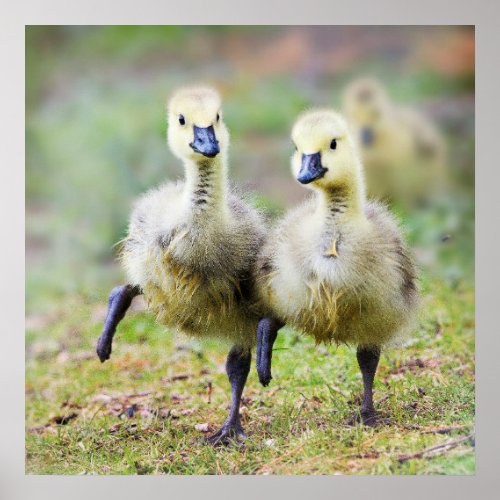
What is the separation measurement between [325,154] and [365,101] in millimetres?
1000

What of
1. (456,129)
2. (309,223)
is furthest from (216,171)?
(456,129)

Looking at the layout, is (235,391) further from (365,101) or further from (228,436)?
(365,101)

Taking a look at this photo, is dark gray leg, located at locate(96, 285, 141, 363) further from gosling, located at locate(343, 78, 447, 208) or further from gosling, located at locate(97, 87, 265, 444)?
gosling, located at locate(343, 78, 447, 208)

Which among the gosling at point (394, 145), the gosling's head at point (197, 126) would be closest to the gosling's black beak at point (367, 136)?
the gosling at point (394, 145)

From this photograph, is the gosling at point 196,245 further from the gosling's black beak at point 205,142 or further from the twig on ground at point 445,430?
the twig on ground at point 445,430

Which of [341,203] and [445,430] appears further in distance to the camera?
[445,430]

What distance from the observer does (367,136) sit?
14.7 feet

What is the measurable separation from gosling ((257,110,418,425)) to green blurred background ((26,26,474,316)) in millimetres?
501

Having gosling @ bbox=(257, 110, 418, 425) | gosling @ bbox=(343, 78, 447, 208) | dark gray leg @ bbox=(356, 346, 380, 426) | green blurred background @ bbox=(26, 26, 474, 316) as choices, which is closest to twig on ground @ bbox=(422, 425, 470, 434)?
dark gray leg @ bbox=(356, 346, 380, 426)

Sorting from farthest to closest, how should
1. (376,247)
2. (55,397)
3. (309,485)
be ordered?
(55,397)
(309,485)
(376,247)

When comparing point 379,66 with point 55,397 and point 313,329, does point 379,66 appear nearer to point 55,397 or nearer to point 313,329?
point 313,329

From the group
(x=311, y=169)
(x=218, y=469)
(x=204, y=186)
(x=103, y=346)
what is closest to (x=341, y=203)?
(x=311, y=169)
